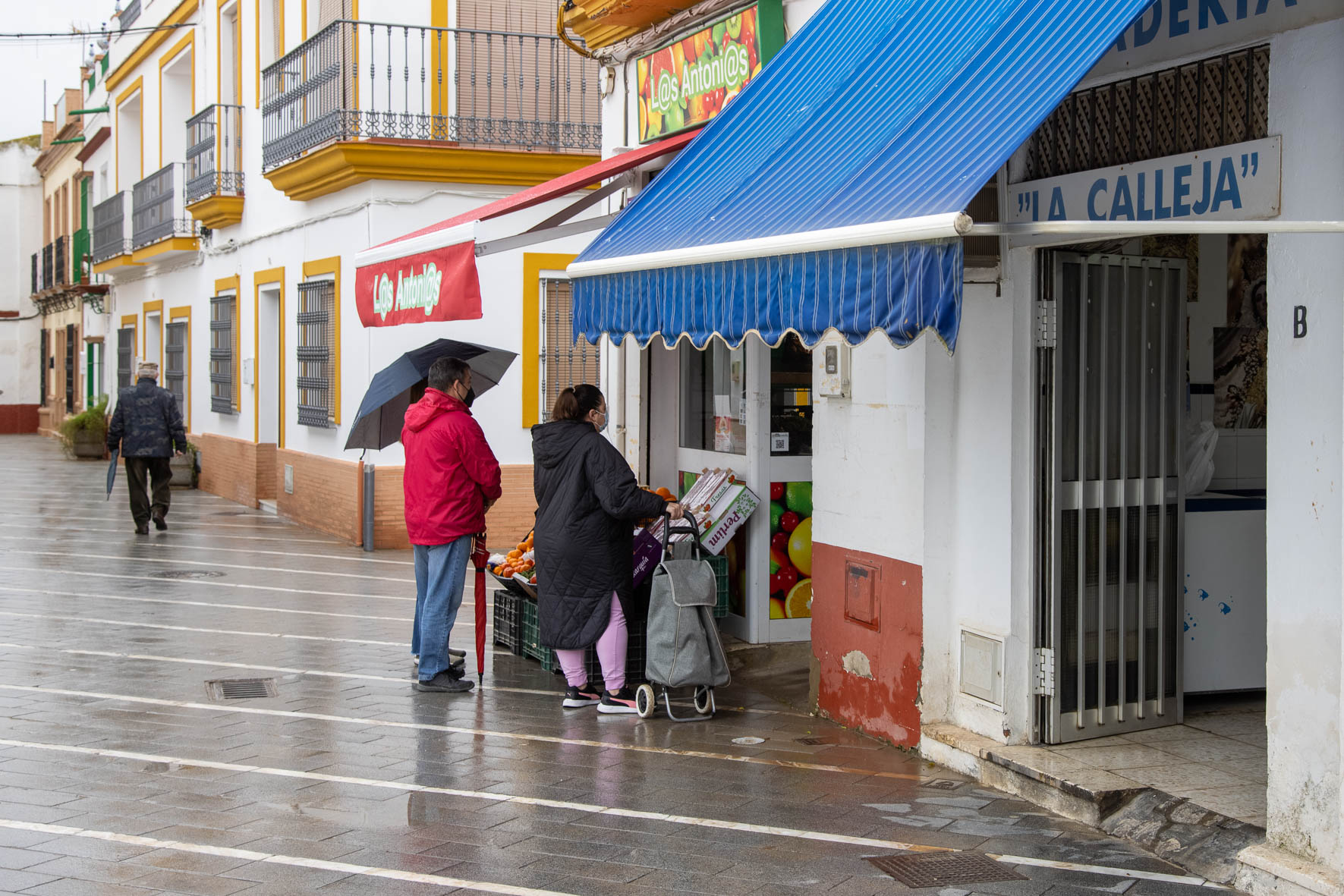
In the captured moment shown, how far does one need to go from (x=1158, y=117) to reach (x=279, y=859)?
428 cm

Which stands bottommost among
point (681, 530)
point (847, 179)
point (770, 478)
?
point (681, 530)

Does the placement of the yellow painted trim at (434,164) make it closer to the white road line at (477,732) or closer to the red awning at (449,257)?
the red awning at (449,257)

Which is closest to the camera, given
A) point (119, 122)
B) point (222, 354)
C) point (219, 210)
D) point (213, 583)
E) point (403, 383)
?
point (403, 383)

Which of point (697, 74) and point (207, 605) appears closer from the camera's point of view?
point (697, 74)

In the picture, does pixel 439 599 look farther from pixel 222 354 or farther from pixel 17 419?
pixel 17 419

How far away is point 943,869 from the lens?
5133mm

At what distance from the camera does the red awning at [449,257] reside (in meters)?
7.51

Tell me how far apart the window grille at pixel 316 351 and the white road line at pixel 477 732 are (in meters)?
7.49

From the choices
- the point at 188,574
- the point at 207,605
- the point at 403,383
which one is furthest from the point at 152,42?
the point at 403,383

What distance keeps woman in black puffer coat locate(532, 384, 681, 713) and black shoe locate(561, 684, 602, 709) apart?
117mm

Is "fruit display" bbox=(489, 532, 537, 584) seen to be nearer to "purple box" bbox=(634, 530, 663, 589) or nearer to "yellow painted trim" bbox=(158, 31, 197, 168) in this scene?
"purple box" bbox=(634, 530, 663, 589)

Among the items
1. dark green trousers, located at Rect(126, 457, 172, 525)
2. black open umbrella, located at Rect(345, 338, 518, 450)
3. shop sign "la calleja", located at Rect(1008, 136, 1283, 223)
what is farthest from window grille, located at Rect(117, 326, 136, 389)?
shop sign "la calleja", located at Rect(1008, 136, 1283, 223)

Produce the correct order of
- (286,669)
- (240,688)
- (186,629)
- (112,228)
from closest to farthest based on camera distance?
1. (240,688)
2. (286,669)
3. (186,629)
4. (112,228)

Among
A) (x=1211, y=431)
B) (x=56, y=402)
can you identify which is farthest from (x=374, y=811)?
(x=56, y=402)
